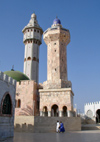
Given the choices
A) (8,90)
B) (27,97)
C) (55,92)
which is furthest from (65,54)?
(8,90)

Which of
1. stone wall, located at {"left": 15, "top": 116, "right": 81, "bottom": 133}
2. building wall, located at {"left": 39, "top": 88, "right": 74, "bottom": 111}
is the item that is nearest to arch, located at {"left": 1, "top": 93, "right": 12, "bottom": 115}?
stone wall, located at {"left": 15, "top": 116, "right": 81, "bottom": 133}

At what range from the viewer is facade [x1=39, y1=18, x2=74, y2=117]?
71.1 ft

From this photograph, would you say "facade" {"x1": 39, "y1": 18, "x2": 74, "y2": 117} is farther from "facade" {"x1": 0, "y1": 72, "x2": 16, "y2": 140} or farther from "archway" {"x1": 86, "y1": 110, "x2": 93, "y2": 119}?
"archway" {"x1": 86, "y1": 110, "x2": 93, "y2": 119}

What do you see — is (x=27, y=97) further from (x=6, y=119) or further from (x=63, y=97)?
(x=6, y=119)

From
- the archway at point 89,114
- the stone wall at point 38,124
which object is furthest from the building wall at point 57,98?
the archway at point 89,114

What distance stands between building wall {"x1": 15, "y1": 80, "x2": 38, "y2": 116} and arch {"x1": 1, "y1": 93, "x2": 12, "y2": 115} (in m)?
10.3

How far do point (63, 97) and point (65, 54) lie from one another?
7.57 meters

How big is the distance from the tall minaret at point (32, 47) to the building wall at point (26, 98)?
960cm

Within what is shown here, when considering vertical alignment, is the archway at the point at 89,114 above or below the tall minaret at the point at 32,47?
below

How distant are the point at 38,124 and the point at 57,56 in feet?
38.4

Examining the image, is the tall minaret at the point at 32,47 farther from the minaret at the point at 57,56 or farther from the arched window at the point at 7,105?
the arched window at the point at 7,105

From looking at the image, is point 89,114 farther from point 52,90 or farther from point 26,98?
point 26,98

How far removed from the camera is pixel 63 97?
2177 cm

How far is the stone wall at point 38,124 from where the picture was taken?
51.0ft
